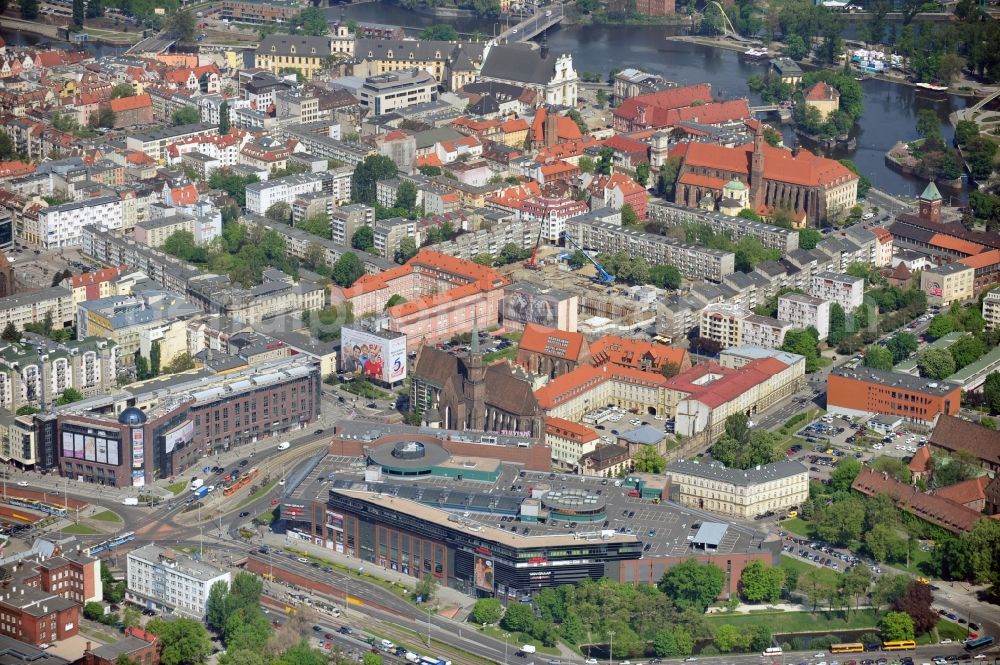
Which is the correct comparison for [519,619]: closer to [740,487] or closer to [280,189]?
[740,487]

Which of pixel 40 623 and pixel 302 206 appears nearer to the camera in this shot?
pixel 40 623

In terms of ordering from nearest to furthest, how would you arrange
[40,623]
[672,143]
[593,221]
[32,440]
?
[40,623] → [32,440] → [593,221] → [672,143]

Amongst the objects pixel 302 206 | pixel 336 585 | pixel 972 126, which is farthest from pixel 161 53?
pixel 336 585

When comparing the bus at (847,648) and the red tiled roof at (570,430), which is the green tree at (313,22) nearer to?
the red tiled roof at (570,430)

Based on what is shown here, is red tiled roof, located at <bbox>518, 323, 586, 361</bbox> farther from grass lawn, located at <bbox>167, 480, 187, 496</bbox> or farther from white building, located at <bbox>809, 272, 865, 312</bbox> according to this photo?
grass lawn, located at <bbox>167, 480, 187, 496</bbox>

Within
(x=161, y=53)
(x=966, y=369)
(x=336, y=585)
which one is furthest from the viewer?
(x=161, y=53)

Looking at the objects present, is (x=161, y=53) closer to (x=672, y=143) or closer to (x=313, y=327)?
(x=672, y=143)

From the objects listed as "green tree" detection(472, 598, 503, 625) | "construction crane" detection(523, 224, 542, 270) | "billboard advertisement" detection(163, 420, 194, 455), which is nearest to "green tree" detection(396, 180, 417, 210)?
"construction crane" detection(523, 224, 542, 270)
